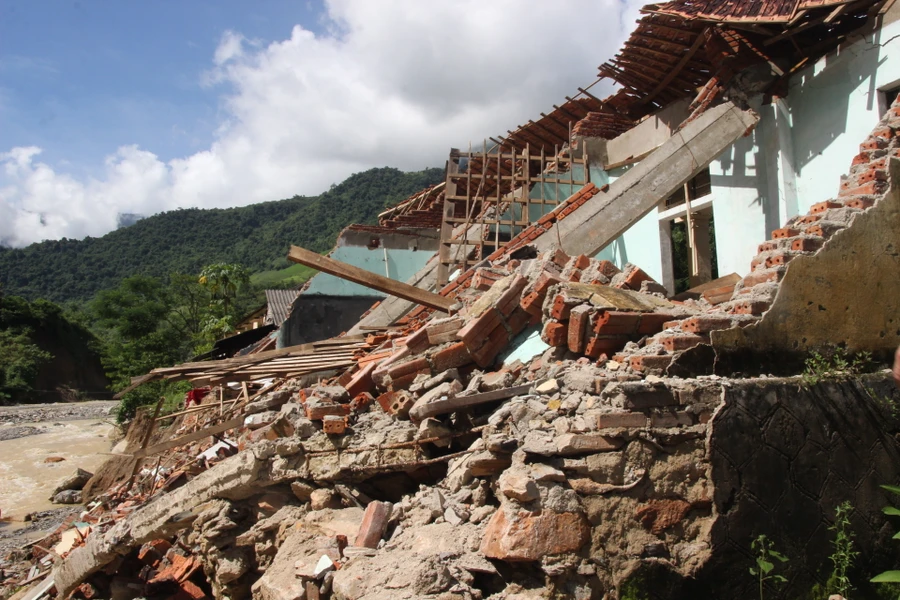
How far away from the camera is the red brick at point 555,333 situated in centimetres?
438

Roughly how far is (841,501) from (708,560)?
1087 millimetres

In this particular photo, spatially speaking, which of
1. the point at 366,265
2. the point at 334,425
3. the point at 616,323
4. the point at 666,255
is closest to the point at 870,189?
the point at 616,323

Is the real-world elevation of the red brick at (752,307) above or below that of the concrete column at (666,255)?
below

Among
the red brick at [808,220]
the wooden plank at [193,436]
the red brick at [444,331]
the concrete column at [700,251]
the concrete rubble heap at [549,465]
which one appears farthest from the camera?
the concrete column at [700,251]

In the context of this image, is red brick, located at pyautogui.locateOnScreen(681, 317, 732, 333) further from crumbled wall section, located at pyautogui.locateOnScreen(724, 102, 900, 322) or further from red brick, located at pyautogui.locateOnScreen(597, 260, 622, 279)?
red brick, located at pyautogui.locateOnScreen(597, 260, 622, 279)

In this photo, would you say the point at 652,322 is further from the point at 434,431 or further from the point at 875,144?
the point at 875,144

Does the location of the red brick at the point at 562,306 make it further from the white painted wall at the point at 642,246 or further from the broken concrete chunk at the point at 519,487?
the white painted wall at the point at 642,246

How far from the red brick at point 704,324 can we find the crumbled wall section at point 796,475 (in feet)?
1.32

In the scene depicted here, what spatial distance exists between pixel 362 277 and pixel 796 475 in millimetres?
3327

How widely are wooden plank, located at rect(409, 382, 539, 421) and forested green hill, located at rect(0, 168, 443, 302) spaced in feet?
241

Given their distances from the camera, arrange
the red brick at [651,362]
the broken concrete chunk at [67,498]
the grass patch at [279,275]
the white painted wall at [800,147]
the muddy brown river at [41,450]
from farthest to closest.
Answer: the grass patch at [279,275] < the muddy brown river at [41,450] < the broken concrete chunk at [67,498] < the white painted wall at [800,147] < the red brick at [651,362]

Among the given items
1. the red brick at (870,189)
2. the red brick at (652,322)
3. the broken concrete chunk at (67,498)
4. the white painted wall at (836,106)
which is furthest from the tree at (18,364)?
the red brick at (870,189)

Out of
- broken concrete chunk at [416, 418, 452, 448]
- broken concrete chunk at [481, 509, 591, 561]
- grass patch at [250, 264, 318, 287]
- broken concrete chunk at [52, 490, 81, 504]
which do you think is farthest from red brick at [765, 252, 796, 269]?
grass patch at [250, 264, 318, 287]

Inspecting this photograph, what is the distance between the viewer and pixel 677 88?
33.0ft
